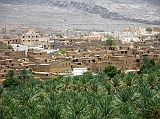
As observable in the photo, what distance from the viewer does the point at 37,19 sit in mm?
126000

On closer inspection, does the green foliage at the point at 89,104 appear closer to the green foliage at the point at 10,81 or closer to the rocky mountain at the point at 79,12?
the green foliage at the point at 10,81

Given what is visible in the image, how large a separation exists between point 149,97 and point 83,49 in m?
36.1

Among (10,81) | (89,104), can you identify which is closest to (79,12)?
(10,81)

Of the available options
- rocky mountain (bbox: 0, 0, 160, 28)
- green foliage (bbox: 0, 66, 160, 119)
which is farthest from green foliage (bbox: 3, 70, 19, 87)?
rocky mountain (bbox: 0, 0, 160, 28)

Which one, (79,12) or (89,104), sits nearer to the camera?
(89,104)

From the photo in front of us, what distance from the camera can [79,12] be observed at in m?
138

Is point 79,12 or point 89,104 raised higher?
point 89,104

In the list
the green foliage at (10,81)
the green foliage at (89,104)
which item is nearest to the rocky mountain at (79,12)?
the green foliage at (10,81)

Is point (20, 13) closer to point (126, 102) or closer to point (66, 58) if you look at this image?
point (66, 58)

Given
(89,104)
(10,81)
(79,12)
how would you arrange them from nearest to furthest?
(89,104)
(10,81)
(79,12)

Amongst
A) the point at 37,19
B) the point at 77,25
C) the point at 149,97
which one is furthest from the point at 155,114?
the point at 37,19

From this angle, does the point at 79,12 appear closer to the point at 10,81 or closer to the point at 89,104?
the point at 10,81

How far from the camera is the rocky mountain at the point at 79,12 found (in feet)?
399

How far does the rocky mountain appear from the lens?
4791 inches
